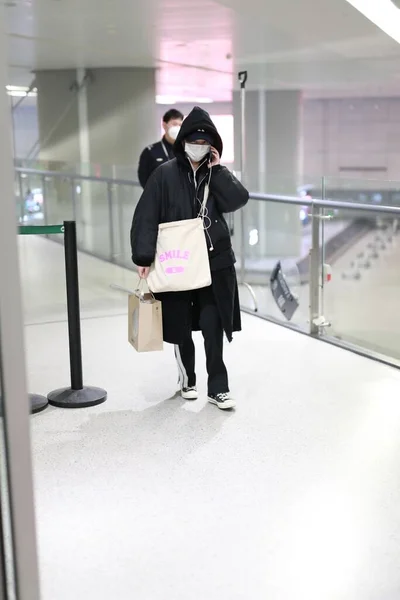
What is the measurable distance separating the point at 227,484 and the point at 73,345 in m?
1.34

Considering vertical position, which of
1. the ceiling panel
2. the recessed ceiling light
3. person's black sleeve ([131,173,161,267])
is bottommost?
person's black sleeve ([131,173,161,267])

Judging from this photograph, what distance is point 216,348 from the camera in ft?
12.4

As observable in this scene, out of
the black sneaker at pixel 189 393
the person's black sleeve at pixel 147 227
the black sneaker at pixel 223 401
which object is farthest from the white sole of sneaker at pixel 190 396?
the person's black sleeve at pixel 147 227

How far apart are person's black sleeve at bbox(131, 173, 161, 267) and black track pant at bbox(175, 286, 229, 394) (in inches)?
13.1

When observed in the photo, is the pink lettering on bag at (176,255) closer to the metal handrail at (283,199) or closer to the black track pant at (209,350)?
the black track pant at (209,350)

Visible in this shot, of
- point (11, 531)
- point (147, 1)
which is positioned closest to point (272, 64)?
point (147, 1)

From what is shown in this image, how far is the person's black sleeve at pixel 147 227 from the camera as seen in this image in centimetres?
356

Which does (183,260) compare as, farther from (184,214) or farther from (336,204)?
(336,204)

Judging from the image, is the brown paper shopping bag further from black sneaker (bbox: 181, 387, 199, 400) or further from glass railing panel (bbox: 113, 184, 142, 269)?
glass railing panel (bbox: 113, 184, 142, 269)

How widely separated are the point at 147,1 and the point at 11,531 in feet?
14.1

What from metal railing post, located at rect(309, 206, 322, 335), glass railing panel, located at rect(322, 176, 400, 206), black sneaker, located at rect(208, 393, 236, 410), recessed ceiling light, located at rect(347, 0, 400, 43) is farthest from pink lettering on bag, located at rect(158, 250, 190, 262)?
recessed ceiling light, located at rect(347, 0, 400, 43)

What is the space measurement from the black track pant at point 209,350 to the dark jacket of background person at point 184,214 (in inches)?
2.0

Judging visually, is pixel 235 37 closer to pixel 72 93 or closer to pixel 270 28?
pixel 270 28

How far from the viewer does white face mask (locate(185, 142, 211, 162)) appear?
141 inches
